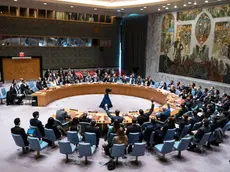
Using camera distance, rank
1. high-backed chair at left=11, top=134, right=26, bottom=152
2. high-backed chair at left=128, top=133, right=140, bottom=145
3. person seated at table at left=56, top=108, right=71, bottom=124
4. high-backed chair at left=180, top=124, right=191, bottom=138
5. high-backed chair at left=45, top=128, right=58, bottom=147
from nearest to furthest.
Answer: high-backed chair at left=11, top=134, right=26, bottom=152
high-backed chair at left=128, top=133, right=140, bottom=145
high-backed chair at left=45, top=128, right=58, bottom=147
high-backed chair at left=180, top=124, right=191, bottom=138
person seated at table at left=56, top=108, right=71, bottom=124

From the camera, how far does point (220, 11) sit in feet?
42.1

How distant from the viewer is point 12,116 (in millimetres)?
10227

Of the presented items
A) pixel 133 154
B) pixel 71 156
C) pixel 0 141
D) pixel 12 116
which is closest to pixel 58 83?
pixel 12 116

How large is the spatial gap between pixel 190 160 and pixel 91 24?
16666 mm

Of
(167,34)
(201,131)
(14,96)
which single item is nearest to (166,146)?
(201,131)

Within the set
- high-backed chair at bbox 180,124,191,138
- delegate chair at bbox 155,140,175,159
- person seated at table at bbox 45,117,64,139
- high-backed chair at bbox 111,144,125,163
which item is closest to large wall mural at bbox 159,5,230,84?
high-backed chair at bbox 180,124,191,138

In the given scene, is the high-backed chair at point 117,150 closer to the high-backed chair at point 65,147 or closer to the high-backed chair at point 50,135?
the high-backed chair at point 65,147

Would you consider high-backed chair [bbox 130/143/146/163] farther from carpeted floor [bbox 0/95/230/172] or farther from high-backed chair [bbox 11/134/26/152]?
high-backed chair [bbox 11/134/26/152]

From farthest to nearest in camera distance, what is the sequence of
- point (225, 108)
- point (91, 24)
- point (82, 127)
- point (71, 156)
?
1. point (91, 24)
2. point (225, 108)
3. point (82, 127)
4. point (71, 156)

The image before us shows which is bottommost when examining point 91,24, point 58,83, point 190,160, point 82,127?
point 190,160

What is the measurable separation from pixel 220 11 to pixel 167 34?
470 cm

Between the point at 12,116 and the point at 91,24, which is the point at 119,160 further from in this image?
the point at 91,24

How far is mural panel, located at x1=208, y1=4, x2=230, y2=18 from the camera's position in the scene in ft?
40.8

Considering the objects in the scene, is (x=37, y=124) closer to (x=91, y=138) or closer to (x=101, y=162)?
(x=91, y=138)
